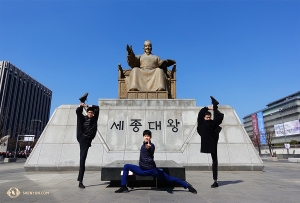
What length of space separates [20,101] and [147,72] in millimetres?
68255

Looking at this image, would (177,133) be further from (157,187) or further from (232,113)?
(157,187)

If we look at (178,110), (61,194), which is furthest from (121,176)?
(178,110)

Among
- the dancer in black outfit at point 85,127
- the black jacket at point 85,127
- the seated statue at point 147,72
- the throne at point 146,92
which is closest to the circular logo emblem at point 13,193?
the dancer in black outfit at point 85,127

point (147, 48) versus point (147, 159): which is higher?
point (147, 48)

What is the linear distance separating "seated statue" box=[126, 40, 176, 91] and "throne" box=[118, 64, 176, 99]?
0.23 m

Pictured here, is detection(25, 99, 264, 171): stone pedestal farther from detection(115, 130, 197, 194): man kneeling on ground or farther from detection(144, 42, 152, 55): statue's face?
detection(115, 130, 197, 194): man kneeling on ground

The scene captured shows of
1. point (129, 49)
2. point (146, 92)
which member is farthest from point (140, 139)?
point (129, 49)

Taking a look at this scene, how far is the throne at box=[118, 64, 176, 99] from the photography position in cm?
984

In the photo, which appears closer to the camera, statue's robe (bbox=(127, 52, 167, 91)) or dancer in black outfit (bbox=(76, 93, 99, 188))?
dancer in black outfit (bbox=(76, 93, 99, 188))

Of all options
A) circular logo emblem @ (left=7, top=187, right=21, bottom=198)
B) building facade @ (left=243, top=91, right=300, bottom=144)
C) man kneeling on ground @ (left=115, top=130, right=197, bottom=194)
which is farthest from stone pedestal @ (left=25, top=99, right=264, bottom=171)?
building facade @ (left=243, top=91, right=300, bottom=144)

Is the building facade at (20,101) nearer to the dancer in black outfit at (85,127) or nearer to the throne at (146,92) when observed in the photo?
the throne at (146,92)

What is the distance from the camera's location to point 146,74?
34.2ft

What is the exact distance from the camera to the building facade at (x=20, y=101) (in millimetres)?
56375

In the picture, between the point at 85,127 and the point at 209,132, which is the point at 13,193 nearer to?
the point at 85,127
